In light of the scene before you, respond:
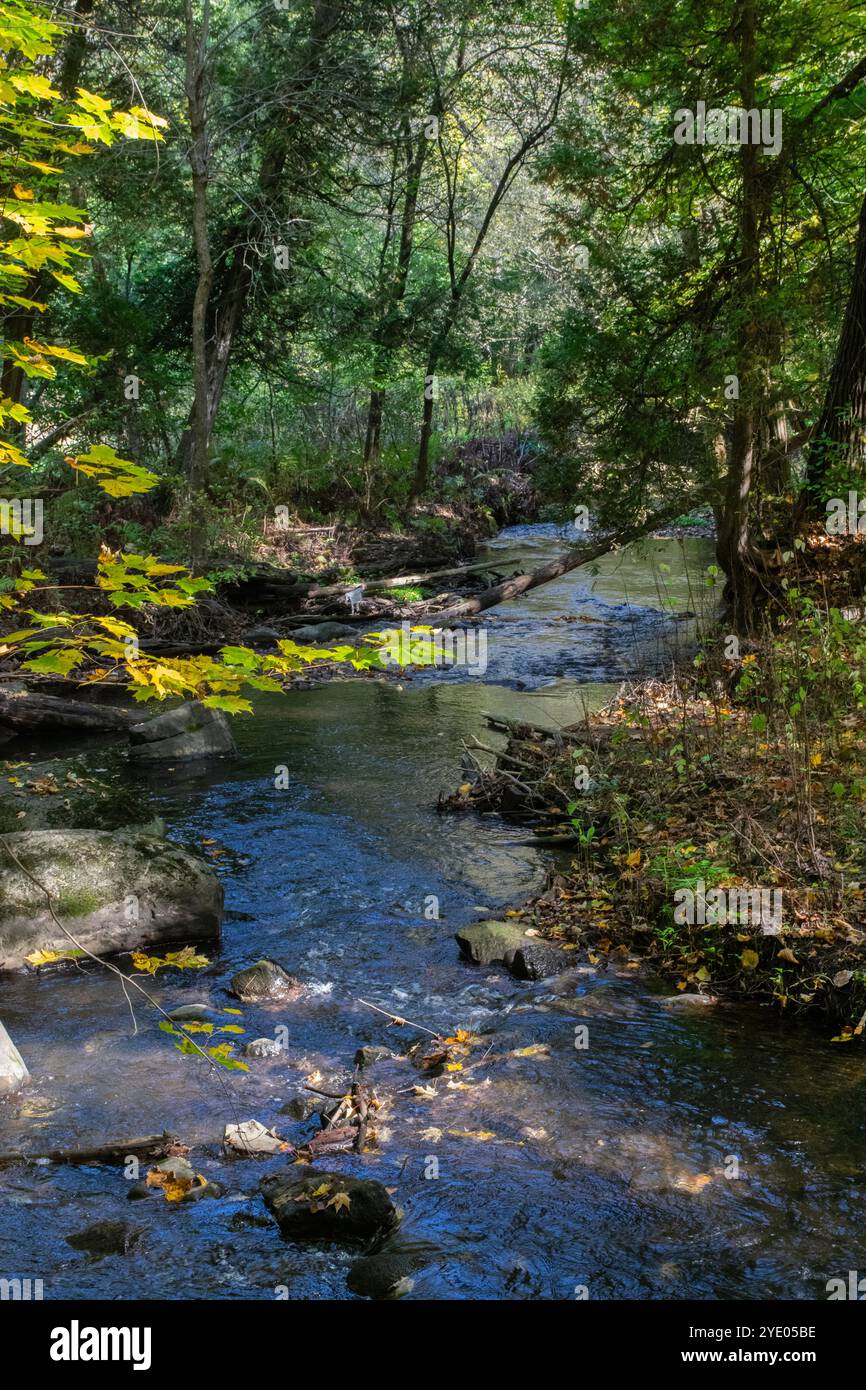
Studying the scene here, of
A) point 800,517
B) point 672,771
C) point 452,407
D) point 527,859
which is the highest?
point 452,407

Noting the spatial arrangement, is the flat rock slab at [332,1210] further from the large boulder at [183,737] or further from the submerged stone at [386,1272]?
the large boulder at [183,737]

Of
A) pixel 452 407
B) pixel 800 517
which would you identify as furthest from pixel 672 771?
pixel 452 407

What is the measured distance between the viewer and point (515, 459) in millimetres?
28625

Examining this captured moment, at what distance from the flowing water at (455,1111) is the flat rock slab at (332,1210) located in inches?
3.1

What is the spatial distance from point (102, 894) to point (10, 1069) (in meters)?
1.58

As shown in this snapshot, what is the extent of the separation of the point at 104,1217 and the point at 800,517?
30.7 feet

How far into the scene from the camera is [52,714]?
11.7m

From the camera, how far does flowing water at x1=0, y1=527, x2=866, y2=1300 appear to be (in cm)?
385

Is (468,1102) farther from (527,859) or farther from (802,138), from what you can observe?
(802,138)

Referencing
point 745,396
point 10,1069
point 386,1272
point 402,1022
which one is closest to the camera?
point 386,1272

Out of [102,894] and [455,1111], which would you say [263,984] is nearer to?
[102,894]

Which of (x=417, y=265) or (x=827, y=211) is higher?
(x=417, y=265)

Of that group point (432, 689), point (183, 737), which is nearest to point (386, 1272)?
point (183, 737)
